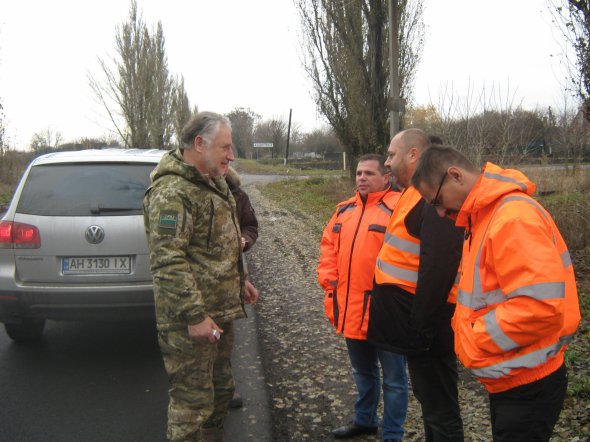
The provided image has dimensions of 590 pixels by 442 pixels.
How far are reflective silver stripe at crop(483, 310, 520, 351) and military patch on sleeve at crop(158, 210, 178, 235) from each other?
1467 mm

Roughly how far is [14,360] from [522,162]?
31.1ft

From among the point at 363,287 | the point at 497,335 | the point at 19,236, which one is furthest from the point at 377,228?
the point at 19,236

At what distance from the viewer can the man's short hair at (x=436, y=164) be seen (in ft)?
6.64

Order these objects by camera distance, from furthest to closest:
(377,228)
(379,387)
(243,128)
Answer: (243,128) < (379,387) < (377,228)

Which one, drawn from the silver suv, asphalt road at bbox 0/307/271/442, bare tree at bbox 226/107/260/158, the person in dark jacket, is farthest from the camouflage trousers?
bare tree at bbox 226/107/260/158

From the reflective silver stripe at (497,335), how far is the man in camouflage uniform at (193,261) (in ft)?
4.29

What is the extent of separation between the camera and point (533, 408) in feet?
6.12

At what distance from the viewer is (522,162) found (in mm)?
10406

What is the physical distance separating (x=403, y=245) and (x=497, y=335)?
0.86 metres

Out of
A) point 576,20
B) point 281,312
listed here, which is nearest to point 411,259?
point 281,312

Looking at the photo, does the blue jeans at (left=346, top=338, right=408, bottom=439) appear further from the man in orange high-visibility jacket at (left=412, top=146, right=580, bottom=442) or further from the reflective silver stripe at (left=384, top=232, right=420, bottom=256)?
the man in orange high-visibility jacket at (left=412, top=146, right=580, bottom=442)

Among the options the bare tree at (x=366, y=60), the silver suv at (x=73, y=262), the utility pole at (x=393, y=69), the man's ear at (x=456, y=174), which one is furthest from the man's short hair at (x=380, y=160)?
the bare tree at (x=366, y=60)

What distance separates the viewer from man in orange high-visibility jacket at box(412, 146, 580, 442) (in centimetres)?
170

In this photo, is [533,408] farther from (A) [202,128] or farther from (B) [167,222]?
(A) [202,128]
